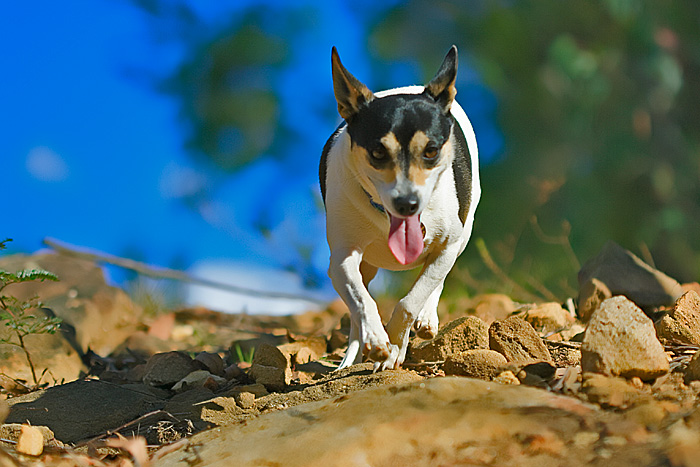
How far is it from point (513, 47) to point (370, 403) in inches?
328

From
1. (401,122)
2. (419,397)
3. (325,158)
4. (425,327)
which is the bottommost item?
(419,397)

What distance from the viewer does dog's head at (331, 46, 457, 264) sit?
3396mm

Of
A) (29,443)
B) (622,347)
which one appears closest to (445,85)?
(622,347)

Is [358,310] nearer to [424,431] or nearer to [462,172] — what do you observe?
[462,172]

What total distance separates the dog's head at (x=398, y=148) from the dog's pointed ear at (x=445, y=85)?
0.22 ft

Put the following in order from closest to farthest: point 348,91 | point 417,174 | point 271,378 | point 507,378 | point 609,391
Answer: point 609,391 < point 507,378 < point 417,174 < point 271,378 < point 348,91

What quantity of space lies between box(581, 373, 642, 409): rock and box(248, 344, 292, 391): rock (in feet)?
5.51

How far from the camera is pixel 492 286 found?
7766 millimetres

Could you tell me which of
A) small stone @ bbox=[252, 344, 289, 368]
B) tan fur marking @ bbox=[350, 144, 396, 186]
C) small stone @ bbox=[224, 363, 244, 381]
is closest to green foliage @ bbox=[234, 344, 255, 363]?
small stone @ bbox=[224, 363, 244, 381]

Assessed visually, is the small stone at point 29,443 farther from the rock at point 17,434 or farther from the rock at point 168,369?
the rock at point 168,369

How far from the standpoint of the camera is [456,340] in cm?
359

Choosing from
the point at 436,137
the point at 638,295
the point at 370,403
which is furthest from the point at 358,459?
the point at 638,295

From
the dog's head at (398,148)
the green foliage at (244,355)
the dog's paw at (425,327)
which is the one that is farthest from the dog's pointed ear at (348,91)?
the green foliage at (244,355)

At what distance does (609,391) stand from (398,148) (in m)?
1.64
